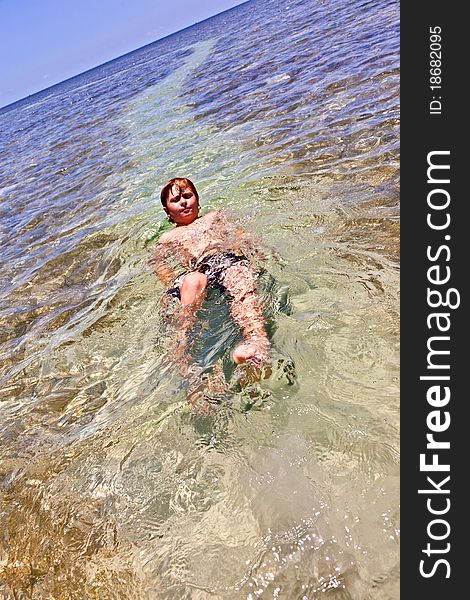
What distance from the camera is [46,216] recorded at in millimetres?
7918

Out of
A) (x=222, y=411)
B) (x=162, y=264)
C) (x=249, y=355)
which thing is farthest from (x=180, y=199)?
(x=222, y=411)

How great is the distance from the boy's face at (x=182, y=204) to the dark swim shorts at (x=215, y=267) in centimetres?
80

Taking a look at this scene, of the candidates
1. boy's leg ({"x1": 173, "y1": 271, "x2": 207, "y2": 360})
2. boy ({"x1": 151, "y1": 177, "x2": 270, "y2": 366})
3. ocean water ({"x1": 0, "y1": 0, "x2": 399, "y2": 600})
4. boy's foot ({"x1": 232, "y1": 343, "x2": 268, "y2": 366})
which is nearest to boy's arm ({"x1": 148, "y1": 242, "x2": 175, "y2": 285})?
boy ({"x1": 151, "y1": 177, "x2": 270, "y2": 366})

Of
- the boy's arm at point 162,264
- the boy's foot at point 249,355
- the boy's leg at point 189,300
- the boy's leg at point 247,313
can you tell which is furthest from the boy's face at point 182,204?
the boy's foot at point 249,355

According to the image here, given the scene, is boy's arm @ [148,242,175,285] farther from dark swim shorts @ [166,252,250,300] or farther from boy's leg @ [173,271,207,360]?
boy's leg @ [173,271,207,360]

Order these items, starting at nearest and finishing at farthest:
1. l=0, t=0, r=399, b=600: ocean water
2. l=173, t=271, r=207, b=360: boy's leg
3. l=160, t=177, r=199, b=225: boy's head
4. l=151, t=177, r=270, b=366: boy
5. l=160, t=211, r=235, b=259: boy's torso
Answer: l=0, t=0, r=399, b=600: ocean water
l=151, t=177, r=270, b=366: boy
l=173, t=271, r=207, b=360: boy's leg
l=160, t=211, r=235, b=259: boy's torso
l=160, t=177, r=199, b=225: boy's head

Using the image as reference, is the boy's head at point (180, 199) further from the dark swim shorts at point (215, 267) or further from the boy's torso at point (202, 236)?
the dark swim shorts at point (215, 267)

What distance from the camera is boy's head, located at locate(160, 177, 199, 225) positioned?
4445 mm

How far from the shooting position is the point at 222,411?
8.36ft

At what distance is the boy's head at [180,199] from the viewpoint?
14.6ft

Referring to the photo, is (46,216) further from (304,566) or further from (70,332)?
(304,566)

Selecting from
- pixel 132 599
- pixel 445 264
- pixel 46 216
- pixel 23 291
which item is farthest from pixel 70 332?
pixel 46 216

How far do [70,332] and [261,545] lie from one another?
2813 mm

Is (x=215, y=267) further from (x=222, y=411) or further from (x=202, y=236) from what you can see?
(x=222, y=411)
